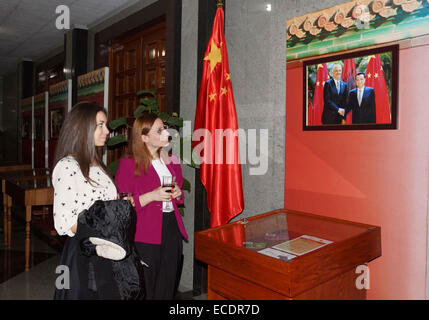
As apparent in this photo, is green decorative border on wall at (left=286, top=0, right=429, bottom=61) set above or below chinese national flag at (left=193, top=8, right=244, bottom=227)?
above

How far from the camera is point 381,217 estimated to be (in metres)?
2.08

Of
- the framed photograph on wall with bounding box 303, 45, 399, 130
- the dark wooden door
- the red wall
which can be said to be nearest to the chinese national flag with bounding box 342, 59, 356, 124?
the framed photograph on wall with bounding box 303, 45, 399, 130

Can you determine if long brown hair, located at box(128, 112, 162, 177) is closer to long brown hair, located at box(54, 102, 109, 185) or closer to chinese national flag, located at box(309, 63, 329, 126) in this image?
long brown hair, located at box(54, 102, 109, 185)

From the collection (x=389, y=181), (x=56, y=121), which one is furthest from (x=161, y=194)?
(x=56, y=121)

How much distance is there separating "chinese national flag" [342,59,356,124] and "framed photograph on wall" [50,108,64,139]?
15.5 ft

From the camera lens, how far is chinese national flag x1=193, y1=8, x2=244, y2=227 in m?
2.76

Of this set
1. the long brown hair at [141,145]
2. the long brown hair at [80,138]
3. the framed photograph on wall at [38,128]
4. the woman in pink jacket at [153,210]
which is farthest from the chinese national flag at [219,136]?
the framed photograph on wall at [38,128]

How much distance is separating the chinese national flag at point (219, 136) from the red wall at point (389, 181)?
1.88ft

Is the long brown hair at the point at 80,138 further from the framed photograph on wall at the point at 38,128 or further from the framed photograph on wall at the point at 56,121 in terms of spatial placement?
the framed photograph on wall at the point at 38,128

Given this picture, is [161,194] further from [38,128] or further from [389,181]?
[38,128]

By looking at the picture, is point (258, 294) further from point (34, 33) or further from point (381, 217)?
point (34, 33)

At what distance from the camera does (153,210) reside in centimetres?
232

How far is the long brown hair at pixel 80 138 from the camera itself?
5.57 ft

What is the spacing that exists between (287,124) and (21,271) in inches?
125
